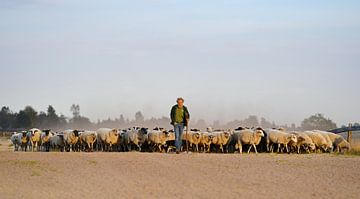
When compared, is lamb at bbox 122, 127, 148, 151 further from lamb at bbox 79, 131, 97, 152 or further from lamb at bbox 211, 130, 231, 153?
lamb at bbox 211, 130, 231, 153

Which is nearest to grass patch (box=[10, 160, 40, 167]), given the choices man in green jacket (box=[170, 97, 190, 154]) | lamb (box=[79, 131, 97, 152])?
man in green jacket (box=[170, 97, 190, 154])

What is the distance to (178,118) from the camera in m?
25.5

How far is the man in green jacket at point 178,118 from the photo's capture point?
25453 millimetres

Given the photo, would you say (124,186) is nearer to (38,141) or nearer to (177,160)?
(177,160)

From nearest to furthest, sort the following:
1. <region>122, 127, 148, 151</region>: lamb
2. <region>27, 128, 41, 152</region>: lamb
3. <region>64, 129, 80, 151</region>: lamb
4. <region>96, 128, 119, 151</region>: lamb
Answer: <region>122, 127, 148, 151</region>: lamb, <region>96, 128, 119, 151</region>: lamb, <region>64, 129, 80, 151</region>: lamb, <region>27, 128, 41, 152</region>: lamb

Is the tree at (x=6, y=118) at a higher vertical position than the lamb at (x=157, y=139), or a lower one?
higher

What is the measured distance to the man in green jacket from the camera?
83.5 feet

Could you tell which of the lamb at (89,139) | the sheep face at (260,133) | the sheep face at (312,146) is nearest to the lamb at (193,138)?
the sheep face at (260,133)

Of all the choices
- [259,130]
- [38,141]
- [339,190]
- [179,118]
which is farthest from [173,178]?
[38,141]

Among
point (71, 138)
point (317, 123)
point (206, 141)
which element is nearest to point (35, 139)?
point (71, 138)

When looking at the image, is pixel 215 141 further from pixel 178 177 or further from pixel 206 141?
pixel 178 177

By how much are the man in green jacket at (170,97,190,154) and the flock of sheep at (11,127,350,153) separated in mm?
2303

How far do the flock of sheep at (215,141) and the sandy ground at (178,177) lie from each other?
6.39m

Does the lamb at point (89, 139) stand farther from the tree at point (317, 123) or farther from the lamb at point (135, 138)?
the tree at point (317, 123)
